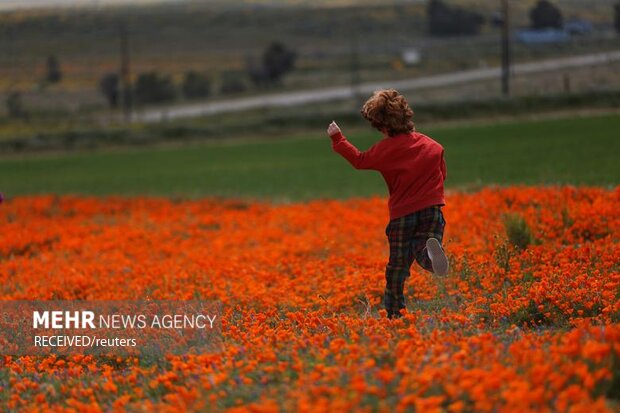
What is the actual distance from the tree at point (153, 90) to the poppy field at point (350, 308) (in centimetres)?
6833

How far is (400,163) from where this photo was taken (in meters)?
7.94

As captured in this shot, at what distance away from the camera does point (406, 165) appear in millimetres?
7922

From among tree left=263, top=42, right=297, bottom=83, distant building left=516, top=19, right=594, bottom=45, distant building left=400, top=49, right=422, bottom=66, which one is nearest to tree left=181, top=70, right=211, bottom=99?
tree left=263, top=42, right=297, bottom=83

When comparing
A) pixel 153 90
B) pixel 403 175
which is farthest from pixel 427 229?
pixel 153 90

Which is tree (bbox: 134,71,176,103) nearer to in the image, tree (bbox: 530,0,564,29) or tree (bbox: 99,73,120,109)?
tree (bbox: 99,73,120,109)

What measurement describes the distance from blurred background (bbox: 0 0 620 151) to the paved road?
0.26 meters

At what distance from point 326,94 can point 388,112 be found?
6229cm

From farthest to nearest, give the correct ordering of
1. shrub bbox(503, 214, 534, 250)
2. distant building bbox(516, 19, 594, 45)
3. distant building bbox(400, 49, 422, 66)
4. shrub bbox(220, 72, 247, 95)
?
shrub bbox(220, 72, 247, 95)
distant building bbox(400, 49, 422, 66)
distant building bbox(516, 19, 594, 45)
shrub bbox(503, 214, 534, 250)

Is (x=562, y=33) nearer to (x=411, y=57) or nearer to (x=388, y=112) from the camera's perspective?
(x=411, y=57)

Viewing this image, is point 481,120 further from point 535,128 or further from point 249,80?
point 249,80

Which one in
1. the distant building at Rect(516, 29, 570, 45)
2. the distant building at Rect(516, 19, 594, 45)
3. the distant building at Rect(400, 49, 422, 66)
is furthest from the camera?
the distant building at Rect(400, 49, 422, 66)

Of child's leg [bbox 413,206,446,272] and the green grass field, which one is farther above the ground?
child's leg [bbox 413,206,446,272]

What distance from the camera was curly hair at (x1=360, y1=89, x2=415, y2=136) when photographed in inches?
308

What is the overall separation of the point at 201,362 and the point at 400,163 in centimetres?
245
